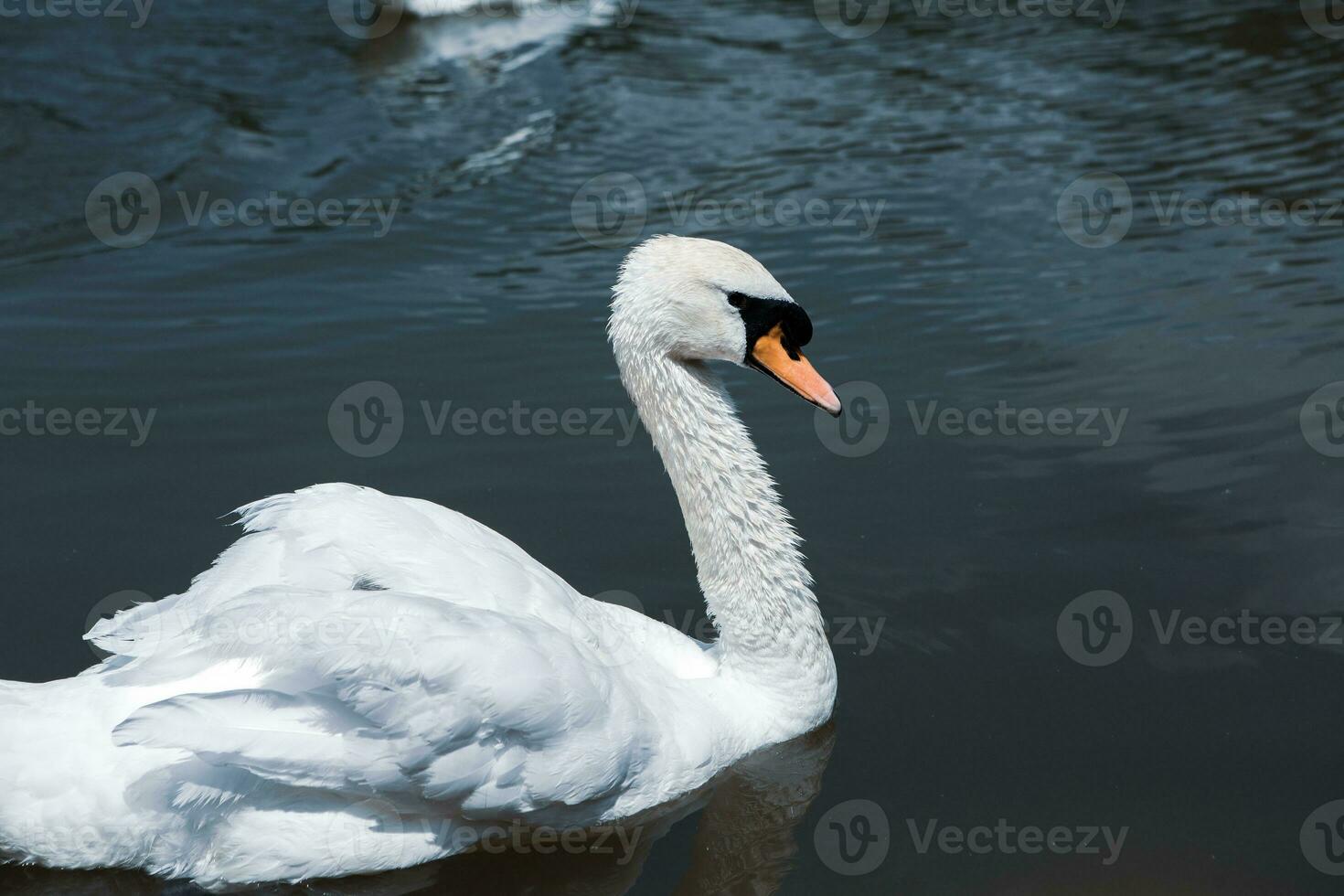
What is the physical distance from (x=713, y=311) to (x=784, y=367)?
13.5 inches

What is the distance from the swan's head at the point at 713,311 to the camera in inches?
209

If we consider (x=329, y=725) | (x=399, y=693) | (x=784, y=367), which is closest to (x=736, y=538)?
(x=784, y=367)

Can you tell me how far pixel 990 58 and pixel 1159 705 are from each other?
9.47m

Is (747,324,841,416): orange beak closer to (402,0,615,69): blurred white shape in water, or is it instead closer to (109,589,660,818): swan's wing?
(109,589,660,818): swan's wing

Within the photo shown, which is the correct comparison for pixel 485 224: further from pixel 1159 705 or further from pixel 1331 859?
pixel 1331 859

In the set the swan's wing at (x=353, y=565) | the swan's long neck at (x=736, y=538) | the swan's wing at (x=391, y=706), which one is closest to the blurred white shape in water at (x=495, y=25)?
the swan's long neck at (x=736, y=538)

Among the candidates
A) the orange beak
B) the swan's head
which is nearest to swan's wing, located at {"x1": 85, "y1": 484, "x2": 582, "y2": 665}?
the swan's head

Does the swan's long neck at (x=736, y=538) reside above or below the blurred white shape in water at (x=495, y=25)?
below

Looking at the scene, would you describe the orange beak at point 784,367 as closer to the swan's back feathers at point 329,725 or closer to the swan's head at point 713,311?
the swan's head at point 713,311

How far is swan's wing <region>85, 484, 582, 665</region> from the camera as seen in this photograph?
192 inches

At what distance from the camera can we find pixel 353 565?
493 centimetres

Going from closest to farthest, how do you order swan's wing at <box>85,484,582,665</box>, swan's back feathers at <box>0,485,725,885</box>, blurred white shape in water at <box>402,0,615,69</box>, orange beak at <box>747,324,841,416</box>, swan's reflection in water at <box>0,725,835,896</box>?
swan's back feathers at <box>0,485,725,885</box> → swan's reflection in water at <box>0,725,835,896</box> → swan's wing at <box>85,484,582,665</box> → orange beak at <box>747,324,841,416</box> → blurred white shape in water at <box>402,0,615,69</box>

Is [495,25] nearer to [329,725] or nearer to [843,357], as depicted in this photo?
[843,357]

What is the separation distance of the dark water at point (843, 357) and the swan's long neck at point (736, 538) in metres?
0.32
